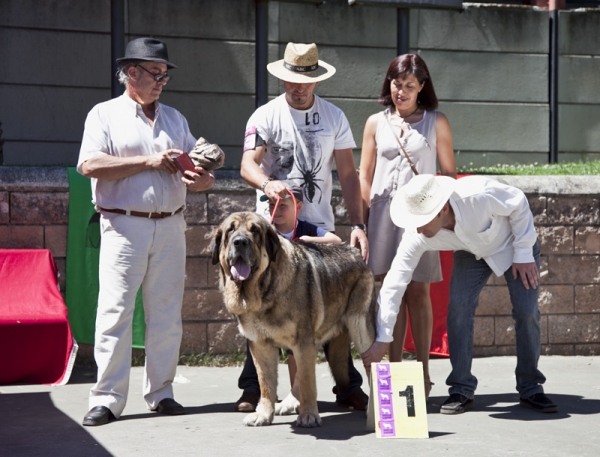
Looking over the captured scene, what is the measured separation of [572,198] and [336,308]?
3.35 metres

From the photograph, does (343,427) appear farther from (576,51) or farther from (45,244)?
(576,51)

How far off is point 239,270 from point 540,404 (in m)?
2.22

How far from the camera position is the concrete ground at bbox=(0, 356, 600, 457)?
5.01m

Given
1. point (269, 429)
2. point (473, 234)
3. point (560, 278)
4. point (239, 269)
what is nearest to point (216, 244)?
point (239, 269)

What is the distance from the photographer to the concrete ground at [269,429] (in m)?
5.01

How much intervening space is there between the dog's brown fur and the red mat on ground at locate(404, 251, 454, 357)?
2.29m

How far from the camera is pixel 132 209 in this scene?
577 centimetres

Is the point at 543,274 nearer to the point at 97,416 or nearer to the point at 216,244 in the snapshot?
the point at 216,244

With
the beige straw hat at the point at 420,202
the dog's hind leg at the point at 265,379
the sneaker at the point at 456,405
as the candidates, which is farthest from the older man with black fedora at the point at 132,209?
the sneaker at the point at 456,405

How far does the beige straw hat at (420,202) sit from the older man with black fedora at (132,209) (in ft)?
Result: 4.04

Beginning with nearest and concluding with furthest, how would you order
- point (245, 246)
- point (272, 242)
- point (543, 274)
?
point (245, 246)
point (272, 242)
point (543, 274)

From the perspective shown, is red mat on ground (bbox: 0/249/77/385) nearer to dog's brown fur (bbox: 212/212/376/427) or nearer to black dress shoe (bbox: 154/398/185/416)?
black dress shoe (bbox: 154/398/185/416)

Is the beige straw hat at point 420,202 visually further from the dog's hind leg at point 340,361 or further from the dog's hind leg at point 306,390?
the dog's hind leg at point 340,361

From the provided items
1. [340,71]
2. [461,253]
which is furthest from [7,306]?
[340,71]
